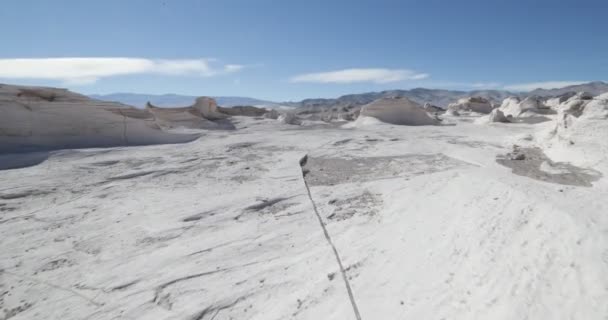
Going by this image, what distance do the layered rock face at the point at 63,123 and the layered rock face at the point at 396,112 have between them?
34.6 feet

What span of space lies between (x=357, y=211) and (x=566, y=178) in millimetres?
3311

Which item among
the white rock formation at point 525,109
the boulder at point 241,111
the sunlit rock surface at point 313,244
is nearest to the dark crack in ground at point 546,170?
the sunlit rock surface at point 313,244

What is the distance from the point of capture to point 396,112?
17484 mm

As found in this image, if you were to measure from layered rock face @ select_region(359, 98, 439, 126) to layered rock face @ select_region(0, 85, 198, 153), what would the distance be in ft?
34.6

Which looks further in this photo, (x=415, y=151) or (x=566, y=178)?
(x=415, y=151)

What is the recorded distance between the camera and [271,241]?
10.5 ft

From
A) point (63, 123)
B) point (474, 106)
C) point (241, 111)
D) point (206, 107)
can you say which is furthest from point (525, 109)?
point (63, 123)

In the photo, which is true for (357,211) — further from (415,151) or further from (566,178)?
(415,151)

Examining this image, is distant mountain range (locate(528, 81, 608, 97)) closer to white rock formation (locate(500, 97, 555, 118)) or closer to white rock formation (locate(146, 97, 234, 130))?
white rock formation (locate(500, 97, 555, 118))

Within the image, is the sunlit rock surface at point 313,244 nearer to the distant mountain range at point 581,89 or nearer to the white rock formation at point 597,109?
the white rock formation at point 597,109

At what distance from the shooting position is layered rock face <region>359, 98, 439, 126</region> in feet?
57.0

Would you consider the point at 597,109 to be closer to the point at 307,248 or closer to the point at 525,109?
the point at 307,248

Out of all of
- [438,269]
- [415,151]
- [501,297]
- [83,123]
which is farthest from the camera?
[83,123]

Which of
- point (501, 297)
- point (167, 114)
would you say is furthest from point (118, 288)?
point (167, 114)
